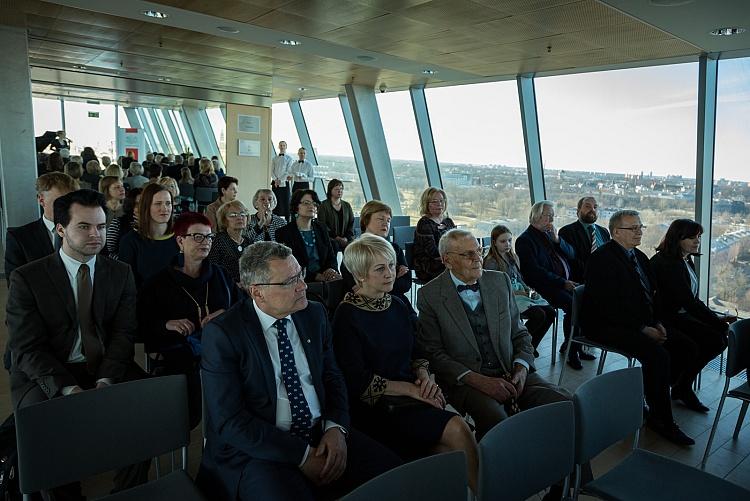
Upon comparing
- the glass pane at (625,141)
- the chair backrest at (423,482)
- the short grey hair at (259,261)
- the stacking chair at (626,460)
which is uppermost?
the glass pane at (625,141)

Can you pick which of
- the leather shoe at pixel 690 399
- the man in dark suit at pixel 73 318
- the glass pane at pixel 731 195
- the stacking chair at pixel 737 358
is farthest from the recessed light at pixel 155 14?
the glass pane at pixel 731 195

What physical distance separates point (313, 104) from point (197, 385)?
11.5m

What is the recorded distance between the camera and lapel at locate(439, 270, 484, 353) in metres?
2.89

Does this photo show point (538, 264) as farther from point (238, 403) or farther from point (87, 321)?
point (87, 321)

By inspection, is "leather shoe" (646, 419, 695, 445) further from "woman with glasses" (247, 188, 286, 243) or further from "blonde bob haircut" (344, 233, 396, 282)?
"woman with glasses" (247, 188, 286, 243)

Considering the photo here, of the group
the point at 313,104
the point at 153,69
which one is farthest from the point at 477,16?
the point at 313,104

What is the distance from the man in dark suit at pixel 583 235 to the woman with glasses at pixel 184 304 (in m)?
3.82

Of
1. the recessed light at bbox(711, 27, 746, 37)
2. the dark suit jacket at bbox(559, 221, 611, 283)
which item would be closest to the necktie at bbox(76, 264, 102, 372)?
the dark suit jacket at bbox(559, 221, 611, 283)

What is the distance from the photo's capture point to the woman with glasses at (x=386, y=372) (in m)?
2.38

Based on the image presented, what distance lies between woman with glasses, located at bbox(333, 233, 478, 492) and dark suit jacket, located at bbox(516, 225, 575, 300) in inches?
103

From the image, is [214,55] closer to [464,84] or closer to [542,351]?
[464,84]

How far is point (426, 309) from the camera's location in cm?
296

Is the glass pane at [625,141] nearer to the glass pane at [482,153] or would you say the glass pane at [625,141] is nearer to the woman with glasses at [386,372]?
the glass pane at [482,153]

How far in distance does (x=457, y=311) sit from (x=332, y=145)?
424 inches
